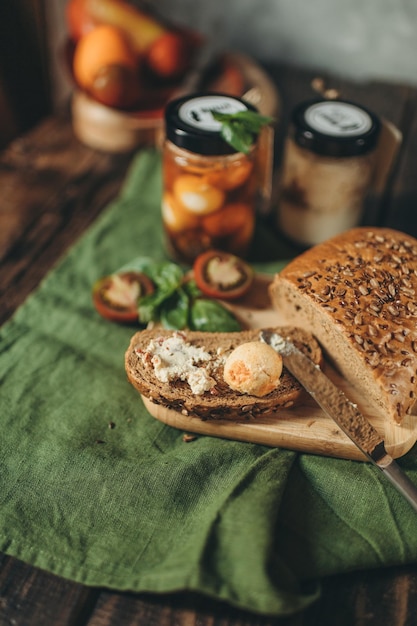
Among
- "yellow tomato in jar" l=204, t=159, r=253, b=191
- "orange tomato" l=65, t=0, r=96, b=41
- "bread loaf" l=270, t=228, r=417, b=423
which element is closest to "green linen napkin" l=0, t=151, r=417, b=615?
"bread loaf" l=270, t=228, r=417, b=423

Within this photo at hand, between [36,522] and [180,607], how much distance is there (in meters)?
0.51

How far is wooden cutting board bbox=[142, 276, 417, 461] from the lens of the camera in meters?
2.01

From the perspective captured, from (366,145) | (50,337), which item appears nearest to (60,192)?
(50,337)

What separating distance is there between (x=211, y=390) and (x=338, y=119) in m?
1.37

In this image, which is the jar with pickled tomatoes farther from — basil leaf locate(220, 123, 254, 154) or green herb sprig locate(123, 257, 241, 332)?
Result: green herb sprig locate(123, 257, 241, 332)

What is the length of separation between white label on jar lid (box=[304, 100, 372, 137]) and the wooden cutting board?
1126 mm

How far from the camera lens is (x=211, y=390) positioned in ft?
6.62

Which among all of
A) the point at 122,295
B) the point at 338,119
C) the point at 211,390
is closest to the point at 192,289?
the point at 122,295

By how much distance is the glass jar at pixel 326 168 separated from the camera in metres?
2.54

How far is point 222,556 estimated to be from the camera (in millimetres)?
1694

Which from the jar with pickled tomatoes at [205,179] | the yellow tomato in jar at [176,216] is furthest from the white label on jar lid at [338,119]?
the yellow tomato in jar at [176,216]

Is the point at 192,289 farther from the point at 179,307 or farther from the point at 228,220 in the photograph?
the point at 228,220

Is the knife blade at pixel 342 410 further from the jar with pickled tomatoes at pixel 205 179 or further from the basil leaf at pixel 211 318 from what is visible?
the jar with pickled tomatoes at pixel 205 179

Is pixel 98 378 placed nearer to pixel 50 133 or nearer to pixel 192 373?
pixel 192 373
